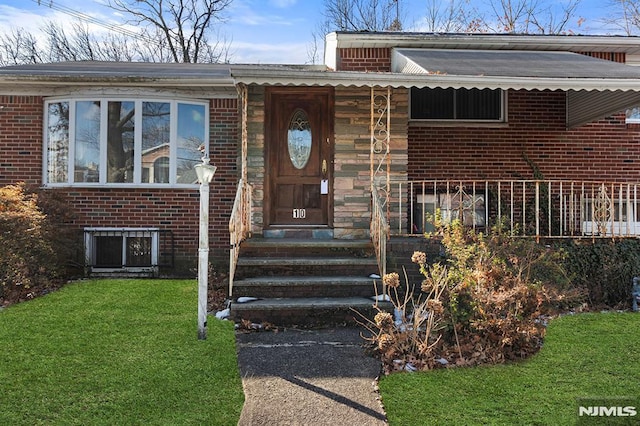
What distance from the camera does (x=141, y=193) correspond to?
8.23m

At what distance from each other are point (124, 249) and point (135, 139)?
200 centimetres

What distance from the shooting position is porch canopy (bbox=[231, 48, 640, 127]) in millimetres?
6066

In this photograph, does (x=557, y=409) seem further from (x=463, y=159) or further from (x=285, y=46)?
(x=285, y=46)

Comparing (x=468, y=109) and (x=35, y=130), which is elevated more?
(x=468, y=109)

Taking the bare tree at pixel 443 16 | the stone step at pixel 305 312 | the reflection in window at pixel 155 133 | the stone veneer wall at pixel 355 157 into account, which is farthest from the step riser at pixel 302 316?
the bare tree at pixel 443 16

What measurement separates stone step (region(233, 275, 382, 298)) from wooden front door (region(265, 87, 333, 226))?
73.7 inches

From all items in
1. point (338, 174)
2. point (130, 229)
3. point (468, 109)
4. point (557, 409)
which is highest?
point (468, 109)

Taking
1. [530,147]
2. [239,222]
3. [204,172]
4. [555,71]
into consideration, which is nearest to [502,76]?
[555,71]

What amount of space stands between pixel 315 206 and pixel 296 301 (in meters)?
2.36

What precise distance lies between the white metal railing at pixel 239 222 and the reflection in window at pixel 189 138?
201cm

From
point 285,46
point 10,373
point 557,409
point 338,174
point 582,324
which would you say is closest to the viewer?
point 557,409

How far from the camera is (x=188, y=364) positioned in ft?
13.2

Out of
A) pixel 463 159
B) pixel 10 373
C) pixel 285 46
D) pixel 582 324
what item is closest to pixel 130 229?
pixel 10 373

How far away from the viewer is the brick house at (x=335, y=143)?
23.5ft
